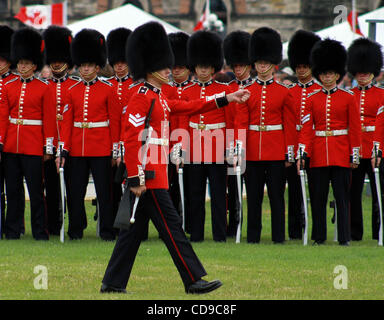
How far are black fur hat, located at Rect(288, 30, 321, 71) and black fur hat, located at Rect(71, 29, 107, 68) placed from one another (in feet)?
6.19

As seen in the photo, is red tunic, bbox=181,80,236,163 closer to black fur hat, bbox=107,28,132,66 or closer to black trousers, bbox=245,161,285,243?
black trousers, bbox=245,161,285,243

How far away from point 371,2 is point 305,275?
28847mm

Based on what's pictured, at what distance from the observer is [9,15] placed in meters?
35.3

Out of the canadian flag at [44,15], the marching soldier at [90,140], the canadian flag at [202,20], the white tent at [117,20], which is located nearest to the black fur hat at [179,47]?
the marching soldier at [90,140]

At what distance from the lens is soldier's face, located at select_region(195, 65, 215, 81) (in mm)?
9781

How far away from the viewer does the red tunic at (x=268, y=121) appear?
930cm

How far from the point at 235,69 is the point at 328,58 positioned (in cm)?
108

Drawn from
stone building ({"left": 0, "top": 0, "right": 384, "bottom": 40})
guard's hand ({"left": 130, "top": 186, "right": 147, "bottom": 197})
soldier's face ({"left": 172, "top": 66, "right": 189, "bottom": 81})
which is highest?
stone building ({"left": 0, "top": 0, "right": 384, "bottom": 40})

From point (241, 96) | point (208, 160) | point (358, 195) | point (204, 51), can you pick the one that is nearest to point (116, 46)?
point (204, 51)

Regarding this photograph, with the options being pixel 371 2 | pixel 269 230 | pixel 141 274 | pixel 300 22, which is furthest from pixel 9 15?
pixel 141 274

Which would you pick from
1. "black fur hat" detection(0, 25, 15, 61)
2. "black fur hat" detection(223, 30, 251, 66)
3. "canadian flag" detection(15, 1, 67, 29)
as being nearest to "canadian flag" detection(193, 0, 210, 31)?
"canadian flag" detection(15, 1, 67, 29)

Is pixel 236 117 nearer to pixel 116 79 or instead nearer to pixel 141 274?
pixel 116 79

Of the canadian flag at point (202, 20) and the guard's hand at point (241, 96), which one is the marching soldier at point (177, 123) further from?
the canadian flag at point (202, 20)
